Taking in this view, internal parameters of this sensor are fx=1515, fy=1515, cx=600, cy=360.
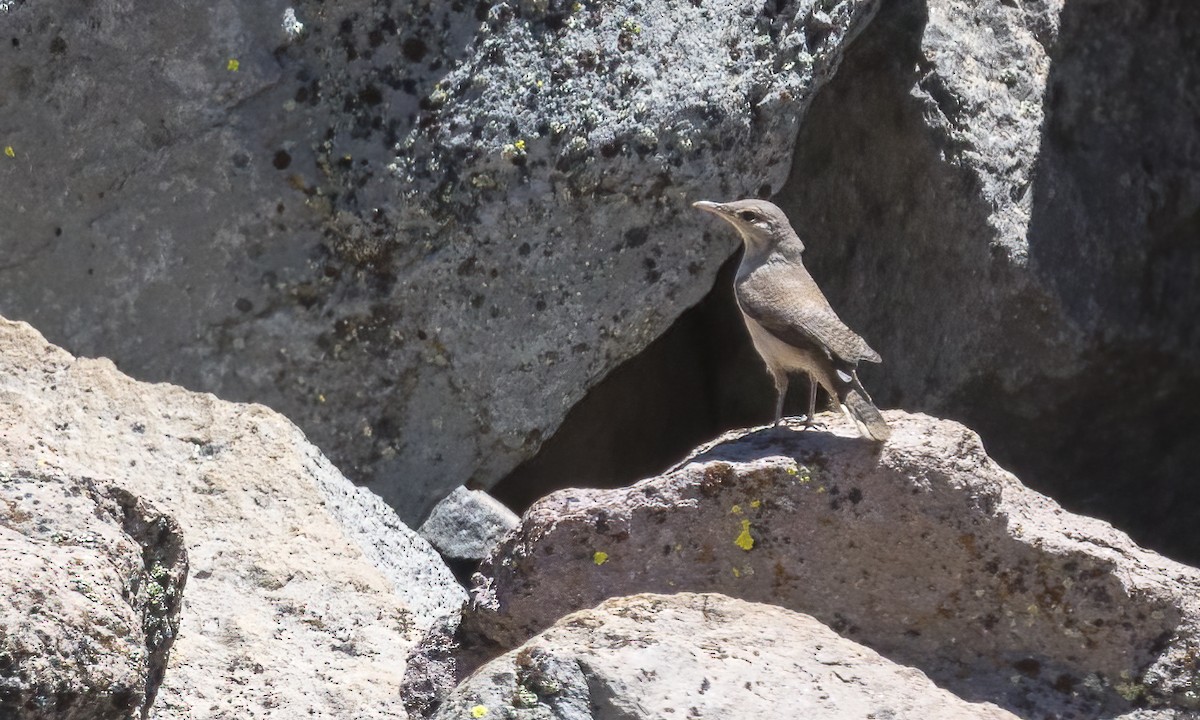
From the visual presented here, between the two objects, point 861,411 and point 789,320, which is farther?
point 789,320

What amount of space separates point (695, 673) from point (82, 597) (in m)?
1.56

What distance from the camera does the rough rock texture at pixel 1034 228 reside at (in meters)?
7.45

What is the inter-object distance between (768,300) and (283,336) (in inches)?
87.3

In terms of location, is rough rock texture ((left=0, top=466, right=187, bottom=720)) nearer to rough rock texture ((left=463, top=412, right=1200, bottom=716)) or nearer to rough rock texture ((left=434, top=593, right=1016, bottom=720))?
rough rock texture ((left=434, top=593, right=1016, bottom=720))

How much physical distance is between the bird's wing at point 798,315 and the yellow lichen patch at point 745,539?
0.96m

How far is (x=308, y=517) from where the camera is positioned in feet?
18.5

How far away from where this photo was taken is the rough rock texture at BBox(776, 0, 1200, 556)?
745 centimetres

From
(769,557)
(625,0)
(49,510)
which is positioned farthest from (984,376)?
(49,510)

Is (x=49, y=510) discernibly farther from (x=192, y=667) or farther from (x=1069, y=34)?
(x=1069, y=34)

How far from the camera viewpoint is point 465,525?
6.52 meters


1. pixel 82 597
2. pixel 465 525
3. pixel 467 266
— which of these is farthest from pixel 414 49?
pixel 82 597

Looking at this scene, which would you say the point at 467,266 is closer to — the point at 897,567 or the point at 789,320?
the point at 789,320

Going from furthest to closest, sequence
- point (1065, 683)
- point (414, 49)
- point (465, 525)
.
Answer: point (414, 49), point (465, 525), point (1065, 683)

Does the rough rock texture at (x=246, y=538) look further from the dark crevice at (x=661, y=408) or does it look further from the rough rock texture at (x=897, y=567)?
the dark crevice at (x=661, y=408)
